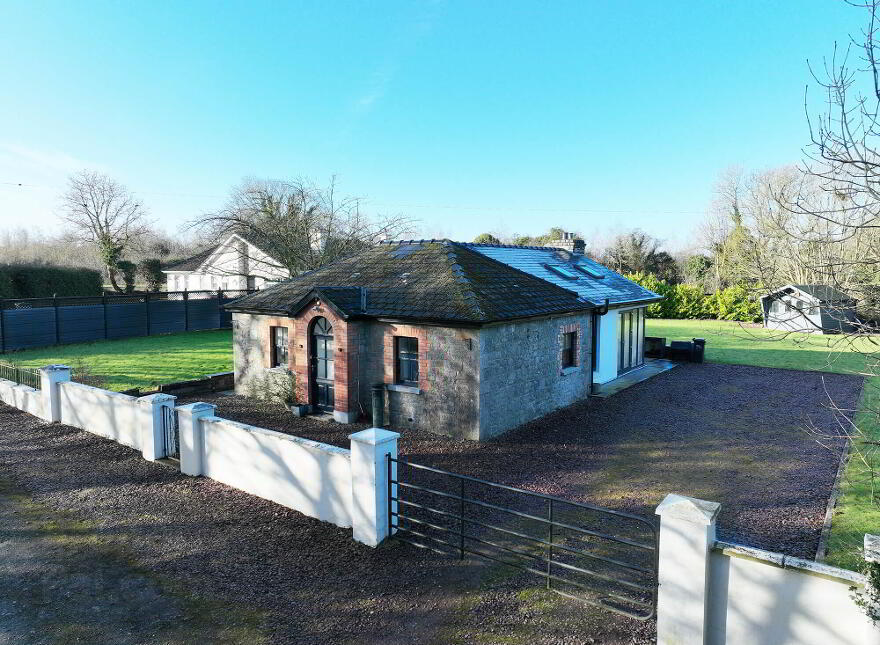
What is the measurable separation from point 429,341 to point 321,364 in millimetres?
3405

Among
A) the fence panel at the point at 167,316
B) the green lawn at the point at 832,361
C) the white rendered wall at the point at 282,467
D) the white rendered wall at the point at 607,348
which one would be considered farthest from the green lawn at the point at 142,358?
the green lawn at the point at 832,361

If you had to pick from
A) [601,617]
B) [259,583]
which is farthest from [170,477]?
[601,617]

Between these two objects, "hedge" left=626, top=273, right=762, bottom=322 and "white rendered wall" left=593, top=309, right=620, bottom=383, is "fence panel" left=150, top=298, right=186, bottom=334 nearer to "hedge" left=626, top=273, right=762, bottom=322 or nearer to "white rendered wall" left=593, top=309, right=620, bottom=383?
"white rendered wall" left=593, top=309, right=620, bottom=383

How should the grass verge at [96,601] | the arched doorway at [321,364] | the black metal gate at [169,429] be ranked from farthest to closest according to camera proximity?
the arched doorway at [321,364] → the black metal gate at [169,429] → the grass verge at [96,601]

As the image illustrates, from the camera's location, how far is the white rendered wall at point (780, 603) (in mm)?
4395

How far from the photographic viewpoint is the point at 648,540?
7625 mm

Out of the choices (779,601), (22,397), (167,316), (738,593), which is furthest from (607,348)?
(167,316)

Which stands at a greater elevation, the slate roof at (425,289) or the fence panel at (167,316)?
the slate roof at (425,289)

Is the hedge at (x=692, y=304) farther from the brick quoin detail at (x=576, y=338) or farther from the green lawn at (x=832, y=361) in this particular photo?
the brick quoin detail at (x=576, y=338)

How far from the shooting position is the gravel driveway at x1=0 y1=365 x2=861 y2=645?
592cm

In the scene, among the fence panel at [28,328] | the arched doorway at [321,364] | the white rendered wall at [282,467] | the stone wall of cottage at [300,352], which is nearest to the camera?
the white rendered wall at [282,467]

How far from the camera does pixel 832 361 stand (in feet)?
45.9

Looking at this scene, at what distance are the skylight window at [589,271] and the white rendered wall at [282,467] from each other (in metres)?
15.4

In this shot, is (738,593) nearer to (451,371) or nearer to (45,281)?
(451,371)
